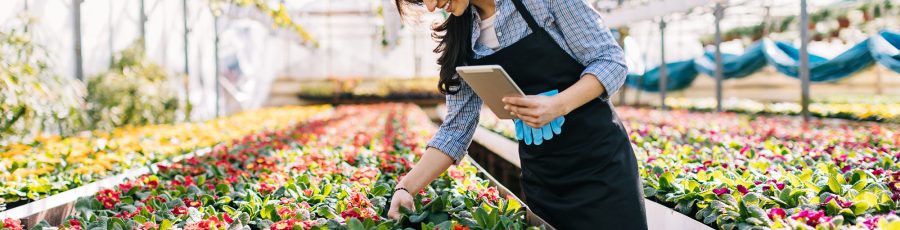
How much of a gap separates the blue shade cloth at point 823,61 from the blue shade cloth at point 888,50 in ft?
3.10

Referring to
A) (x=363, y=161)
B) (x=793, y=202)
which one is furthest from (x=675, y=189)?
(x=363, y=161)

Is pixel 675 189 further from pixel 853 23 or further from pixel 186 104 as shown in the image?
pixel 853 23

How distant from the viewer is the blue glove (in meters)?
1.57

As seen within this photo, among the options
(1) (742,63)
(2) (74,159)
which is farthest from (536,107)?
(1) (742,63)

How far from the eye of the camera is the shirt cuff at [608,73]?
57.3 inches

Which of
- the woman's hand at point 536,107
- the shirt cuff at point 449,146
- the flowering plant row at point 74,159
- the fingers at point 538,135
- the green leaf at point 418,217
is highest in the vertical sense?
the woman's hand at point 536,107

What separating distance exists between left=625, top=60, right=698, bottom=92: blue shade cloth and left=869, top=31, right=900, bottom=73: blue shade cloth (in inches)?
263

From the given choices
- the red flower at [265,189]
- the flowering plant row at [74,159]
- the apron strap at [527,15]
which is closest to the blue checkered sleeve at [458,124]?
the apron strap at [527,15]

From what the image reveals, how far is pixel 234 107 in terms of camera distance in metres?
14.8

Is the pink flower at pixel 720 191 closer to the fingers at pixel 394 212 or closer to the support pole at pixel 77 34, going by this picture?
the fingers at pixel 394 212

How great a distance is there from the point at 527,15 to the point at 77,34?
6.43m

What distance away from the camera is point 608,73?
147 centimetres

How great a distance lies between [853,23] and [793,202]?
11.7 m

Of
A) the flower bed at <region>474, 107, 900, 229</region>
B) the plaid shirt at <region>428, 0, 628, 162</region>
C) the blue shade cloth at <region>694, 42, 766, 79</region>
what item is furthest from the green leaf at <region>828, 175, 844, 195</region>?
the blue shade cloth at <region>694, 42, 766, 79</region>
